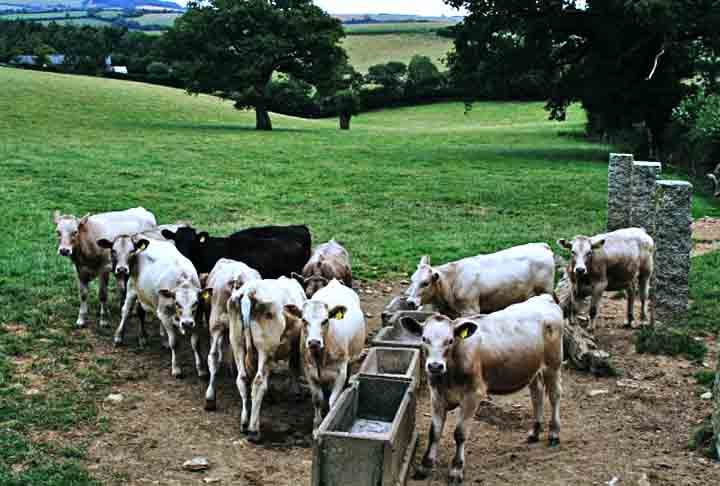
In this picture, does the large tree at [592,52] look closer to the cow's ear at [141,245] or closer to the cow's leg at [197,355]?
the cow's ear at [141,245]

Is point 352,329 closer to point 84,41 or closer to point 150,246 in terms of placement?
point 150,246

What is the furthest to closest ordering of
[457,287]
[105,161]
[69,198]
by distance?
[105,161]
[69,198]
[457,287]

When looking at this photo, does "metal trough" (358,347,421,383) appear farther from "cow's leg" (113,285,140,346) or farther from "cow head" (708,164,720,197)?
"cow head" (708,164,720,197)

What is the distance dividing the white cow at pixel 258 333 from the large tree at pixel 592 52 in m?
26.4

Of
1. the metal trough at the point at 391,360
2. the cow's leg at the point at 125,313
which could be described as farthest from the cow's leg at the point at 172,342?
the metal trough at the point at 391,360

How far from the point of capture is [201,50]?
156 ft

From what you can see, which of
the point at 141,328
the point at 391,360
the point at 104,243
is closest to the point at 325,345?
the point at 391,360

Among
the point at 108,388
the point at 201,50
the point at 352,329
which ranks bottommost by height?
the point at 108,388

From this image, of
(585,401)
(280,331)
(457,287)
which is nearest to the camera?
(280,331)

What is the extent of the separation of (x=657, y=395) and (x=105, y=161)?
77.4 ft

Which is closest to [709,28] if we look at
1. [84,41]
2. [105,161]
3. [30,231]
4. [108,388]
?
[105,161]

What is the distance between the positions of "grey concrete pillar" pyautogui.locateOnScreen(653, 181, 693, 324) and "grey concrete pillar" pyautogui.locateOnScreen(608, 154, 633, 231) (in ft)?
11.3

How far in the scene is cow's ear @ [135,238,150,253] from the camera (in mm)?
11891

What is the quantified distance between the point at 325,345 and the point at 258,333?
80 cm
